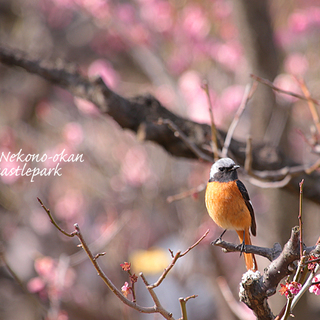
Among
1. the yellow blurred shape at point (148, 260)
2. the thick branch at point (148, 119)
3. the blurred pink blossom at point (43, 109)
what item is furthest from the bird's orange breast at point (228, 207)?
the blurred pink blossom at point (43, 109)

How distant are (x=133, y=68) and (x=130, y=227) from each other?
3733 millimetres

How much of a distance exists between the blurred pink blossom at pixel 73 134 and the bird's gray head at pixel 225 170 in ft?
11.9

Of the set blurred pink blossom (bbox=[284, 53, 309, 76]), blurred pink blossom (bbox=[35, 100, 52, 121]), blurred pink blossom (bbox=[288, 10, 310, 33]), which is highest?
blurred pink blossom (bbox=[288, 10, 310, 33])

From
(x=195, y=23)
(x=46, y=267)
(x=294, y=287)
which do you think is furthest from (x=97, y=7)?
(x=294, y=287)

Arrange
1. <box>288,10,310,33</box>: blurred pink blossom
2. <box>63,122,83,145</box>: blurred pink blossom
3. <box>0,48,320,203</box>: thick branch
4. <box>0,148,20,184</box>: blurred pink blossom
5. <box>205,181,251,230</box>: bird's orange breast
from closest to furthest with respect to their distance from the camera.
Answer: <box>205,181,251,230</box>: bird's orange breast, <box>0,48,320,203</box>: thick branch, <box>0,148,20,184</box>: blurred pink blossom, <box>288,10,310,33</box>: blurred pink blossom, <box>63,122,83,145</box>: blurred pink blossom

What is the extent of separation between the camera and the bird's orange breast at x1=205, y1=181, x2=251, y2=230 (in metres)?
2.16

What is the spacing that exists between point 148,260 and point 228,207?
13.7 ft

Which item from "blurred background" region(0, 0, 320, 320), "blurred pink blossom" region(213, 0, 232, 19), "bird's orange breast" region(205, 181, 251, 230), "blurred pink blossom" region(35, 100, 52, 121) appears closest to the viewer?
"bird's orange breast" region(205, 181, 251, 230)

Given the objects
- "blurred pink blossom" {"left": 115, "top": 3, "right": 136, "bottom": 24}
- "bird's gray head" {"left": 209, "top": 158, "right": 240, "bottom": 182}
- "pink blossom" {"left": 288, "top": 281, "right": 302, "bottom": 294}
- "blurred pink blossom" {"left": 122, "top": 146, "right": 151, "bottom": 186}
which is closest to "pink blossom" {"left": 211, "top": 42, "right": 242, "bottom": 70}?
"blurred pink blossom" {"left": 115, "top": 3, "right": 136, "bottom": 24}

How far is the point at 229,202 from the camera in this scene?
2184mm

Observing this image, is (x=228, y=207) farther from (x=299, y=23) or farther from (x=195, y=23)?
(x=195, y=23)

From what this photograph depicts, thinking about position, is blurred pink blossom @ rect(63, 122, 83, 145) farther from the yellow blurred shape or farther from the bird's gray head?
the bird's gray head

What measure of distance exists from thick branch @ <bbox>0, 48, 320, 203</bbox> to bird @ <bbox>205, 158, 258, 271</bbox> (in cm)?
58

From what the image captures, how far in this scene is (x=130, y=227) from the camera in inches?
239
